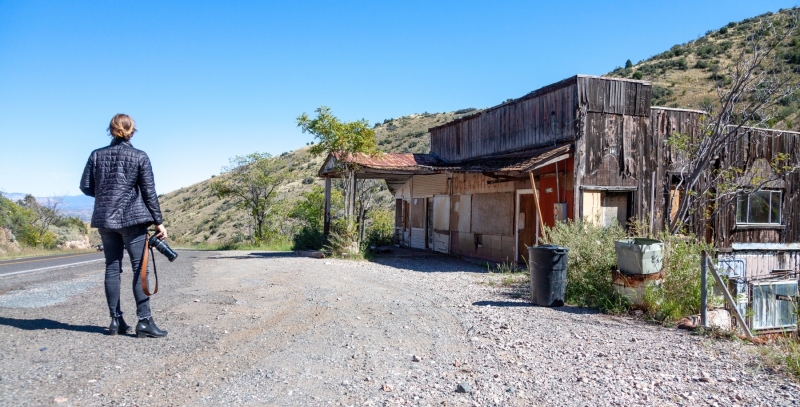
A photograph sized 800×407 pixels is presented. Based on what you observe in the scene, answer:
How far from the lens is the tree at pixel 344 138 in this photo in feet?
52.6

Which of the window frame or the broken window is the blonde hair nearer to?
the window frame

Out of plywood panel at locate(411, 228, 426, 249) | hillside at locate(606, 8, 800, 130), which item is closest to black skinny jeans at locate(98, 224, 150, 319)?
plywood panel at locate(411, 228, 426, 249)

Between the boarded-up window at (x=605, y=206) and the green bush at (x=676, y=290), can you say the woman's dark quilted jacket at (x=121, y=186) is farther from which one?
the boarded-up window at (x=605, y=206)

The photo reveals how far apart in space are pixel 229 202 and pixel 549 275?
42.1 m

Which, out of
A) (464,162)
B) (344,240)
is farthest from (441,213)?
(344,240)

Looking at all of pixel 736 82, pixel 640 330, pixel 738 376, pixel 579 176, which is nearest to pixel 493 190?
pixel 579 176

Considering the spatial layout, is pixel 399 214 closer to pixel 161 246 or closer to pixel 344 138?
pixel 344 138

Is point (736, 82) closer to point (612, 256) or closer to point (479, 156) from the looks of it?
point (612, 256)

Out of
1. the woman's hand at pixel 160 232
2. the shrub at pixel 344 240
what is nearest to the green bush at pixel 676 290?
the woman's hand at pixel 160 232

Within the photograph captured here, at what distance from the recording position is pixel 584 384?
4.41 m

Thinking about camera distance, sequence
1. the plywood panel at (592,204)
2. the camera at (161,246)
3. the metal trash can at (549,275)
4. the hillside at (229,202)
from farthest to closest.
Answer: the hillside at (229,202) → the plywood panel at (592,204) → the metal trash can at (549,275) → the camera at (161,246)

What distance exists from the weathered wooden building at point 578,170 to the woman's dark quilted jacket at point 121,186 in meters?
8.30

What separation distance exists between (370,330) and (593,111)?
29.5 ft

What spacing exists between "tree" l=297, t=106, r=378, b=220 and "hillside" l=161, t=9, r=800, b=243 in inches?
395
